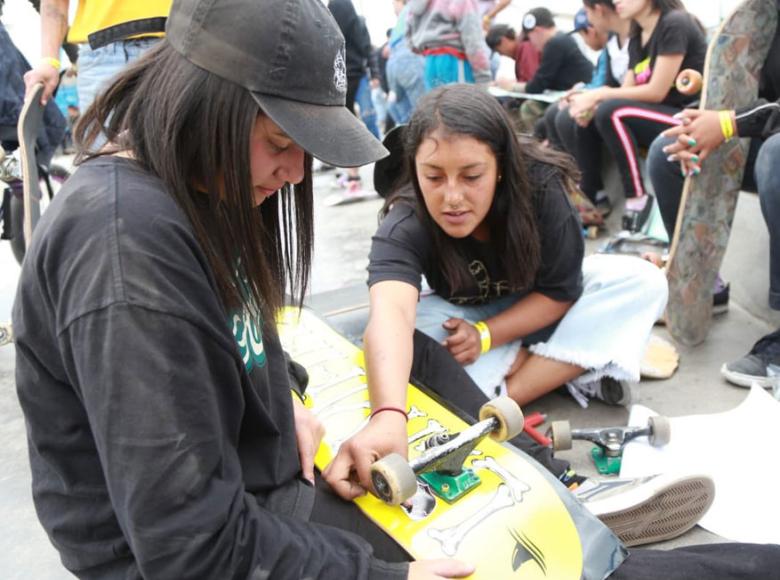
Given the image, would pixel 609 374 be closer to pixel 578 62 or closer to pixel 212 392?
pixel 212 392

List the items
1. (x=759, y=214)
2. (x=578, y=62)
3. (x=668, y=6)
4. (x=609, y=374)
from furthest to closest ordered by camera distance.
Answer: (x=578, y=62)
(x=668, y=6)
(x=759, y=214)
(x=609, y=374)

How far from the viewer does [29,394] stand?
869 millimetres

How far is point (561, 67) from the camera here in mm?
5055

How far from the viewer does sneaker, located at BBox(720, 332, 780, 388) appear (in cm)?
221

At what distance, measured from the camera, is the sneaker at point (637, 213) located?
11.7 feet

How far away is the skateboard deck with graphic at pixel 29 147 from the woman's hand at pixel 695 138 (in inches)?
88.3

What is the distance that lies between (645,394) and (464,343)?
71 centimetres

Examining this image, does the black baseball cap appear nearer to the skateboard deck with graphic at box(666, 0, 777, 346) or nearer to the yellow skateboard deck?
the yellow skateboard deck

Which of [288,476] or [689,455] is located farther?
[689,455]

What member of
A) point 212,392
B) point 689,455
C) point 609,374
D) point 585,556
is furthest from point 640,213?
point 212,392

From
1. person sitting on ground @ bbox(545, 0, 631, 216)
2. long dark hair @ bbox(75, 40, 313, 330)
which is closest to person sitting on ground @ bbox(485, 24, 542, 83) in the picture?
person sitting on ground @ bbox(545, 0, 631, 216)

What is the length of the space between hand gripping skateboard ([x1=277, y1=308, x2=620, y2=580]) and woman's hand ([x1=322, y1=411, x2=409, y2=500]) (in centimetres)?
3

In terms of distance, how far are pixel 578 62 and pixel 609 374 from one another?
362 cm

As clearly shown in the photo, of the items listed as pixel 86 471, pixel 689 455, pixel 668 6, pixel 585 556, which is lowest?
pixel 689 455
